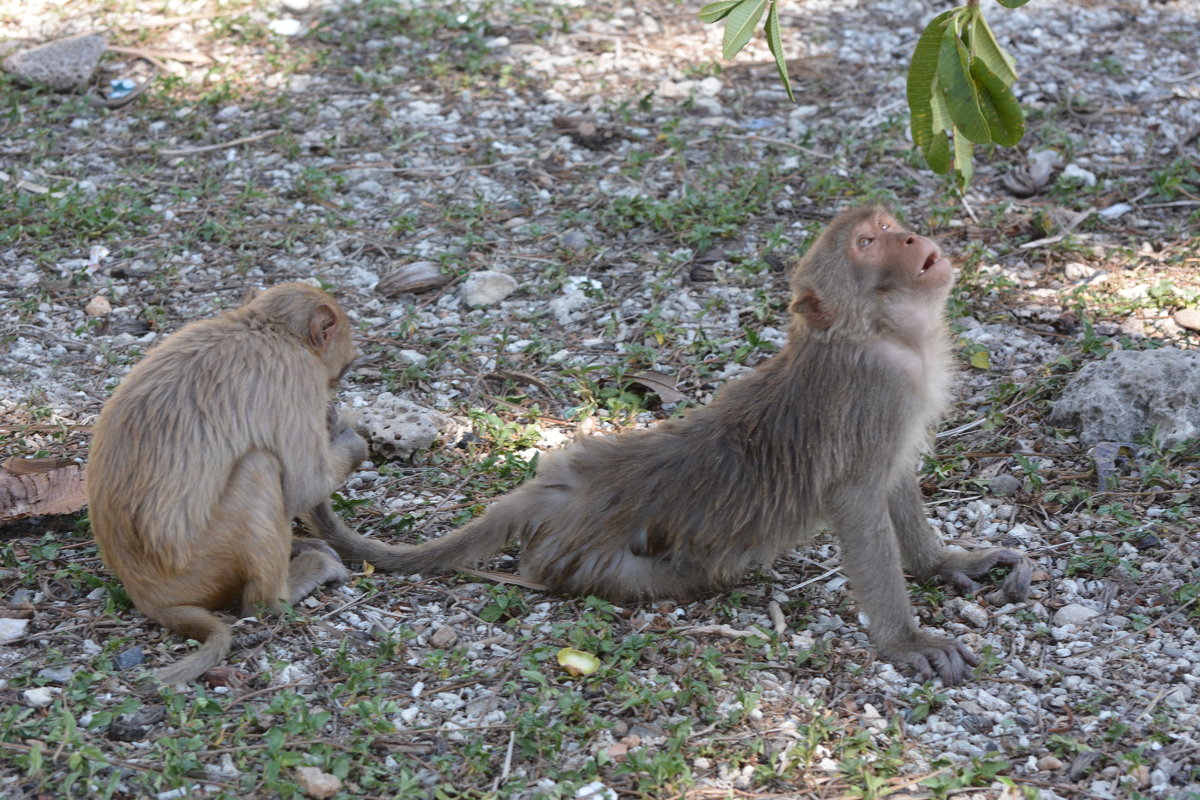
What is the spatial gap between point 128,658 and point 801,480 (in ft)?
7.15

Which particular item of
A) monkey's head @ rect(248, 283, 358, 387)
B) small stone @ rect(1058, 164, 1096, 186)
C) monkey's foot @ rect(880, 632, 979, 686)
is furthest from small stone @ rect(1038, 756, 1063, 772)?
small stone @ rect(1058, 164, 1096, 186)

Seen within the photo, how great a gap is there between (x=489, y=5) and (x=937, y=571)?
5768mm

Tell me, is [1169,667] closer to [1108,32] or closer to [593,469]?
[593,469]

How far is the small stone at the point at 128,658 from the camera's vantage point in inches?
156

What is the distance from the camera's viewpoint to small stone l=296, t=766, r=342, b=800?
338cm

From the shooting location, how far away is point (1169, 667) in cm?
395

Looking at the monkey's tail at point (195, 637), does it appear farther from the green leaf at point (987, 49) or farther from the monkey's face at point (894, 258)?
the green leaf at point (987, 49)

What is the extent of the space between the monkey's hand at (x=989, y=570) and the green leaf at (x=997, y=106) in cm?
142

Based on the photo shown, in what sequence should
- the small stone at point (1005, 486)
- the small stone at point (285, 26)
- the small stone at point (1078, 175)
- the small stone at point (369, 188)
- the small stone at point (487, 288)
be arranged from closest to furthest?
the small stone at point (1005, 486), the small stone at point (487, 288), the small stone at point (1078, 175), the small stone at point (369, 188), the small stone at point (285, 26)

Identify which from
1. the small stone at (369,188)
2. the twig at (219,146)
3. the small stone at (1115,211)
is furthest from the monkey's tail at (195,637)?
the small stone at (1115,211)

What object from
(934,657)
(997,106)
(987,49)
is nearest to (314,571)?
(934,657)

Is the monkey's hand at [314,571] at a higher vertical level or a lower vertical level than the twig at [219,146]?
lower

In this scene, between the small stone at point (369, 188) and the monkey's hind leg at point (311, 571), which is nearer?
the monkey's hind leg at point (311, 571)

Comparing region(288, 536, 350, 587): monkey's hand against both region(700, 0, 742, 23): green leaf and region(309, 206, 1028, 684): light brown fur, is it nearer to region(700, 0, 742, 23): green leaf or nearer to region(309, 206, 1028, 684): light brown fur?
region(309, 206, 1028, 684): light brown fur
